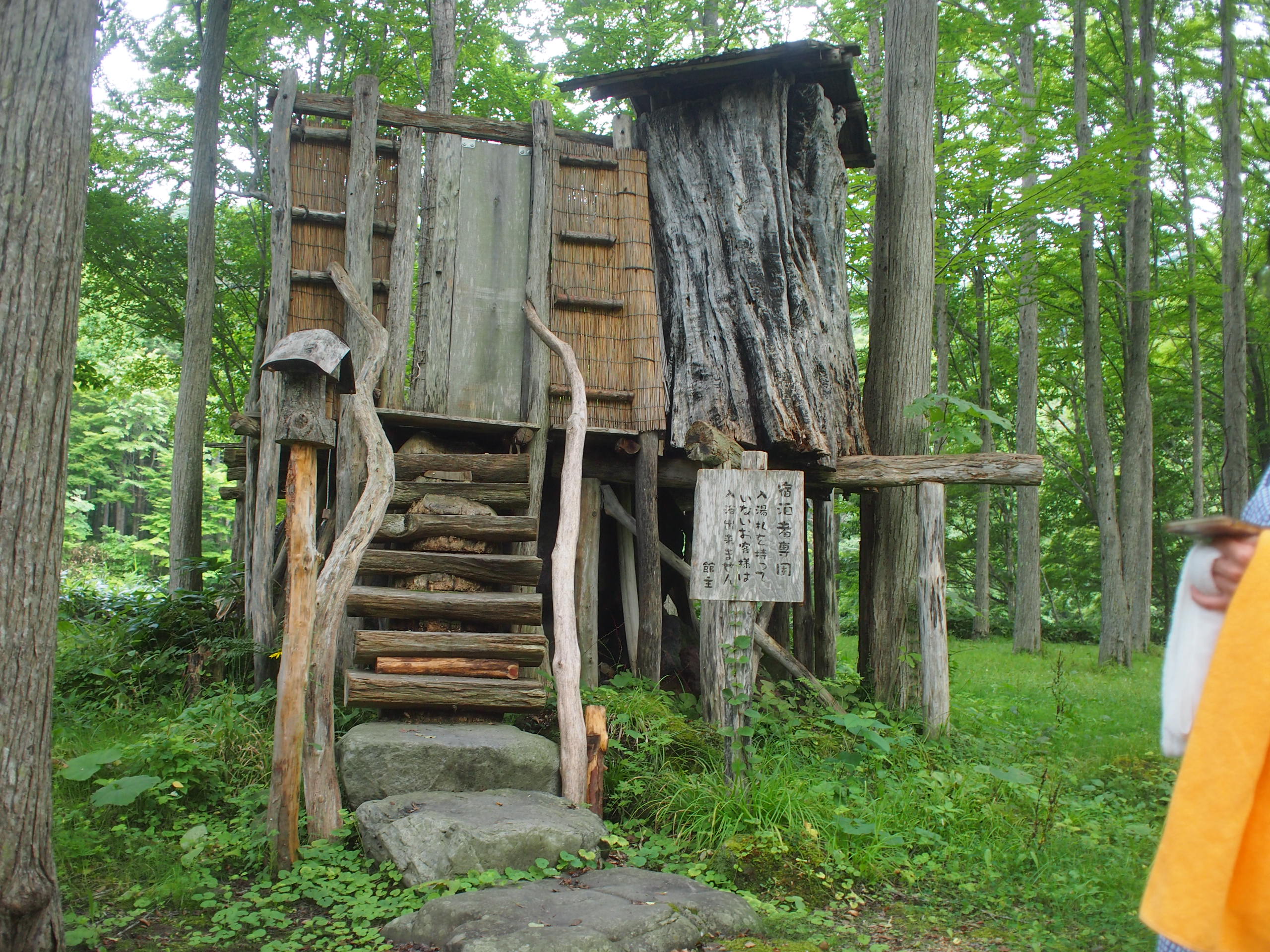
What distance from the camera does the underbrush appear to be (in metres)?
4.31

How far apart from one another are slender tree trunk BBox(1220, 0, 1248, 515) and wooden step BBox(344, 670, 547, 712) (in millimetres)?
10903

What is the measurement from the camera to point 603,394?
310 inches

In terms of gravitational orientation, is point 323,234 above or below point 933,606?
above

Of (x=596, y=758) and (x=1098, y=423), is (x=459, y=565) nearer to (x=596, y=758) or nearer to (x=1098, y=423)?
(x=596, y=758)

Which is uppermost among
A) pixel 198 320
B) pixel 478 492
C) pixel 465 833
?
pixel 198 320

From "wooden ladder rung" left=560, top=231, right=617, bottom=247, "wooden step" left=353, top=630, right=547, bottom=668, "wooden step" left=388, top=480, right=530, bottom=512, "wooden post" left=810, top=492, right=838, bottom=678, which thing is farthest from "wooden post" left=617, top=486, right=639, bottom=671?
"wooden ladder rung" left=560, top=231, right=617, bottom=247

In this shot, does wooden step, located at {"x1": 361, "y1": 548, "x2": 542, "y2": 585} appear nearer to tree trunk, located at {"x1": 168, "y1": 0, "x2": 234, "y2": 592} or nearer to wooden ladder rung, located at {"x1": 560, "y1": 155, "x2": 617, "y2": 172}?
wooden ladder rung, located at {"x1": 560, "y1": 155, "x2": 617, "y2": 172}

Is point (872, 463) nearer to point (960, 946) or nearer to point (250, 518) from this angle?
point (960, 946)

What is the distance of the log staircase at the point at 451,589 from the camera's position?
244 inches

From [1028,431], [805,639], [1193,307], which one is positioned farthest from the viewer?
[1193,307]

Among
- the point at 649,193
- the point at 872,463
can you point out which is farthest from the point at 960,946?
the point at 649,193

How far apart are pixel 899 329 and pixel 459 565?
15.7 ft

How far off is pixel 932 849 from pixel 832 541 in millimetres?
4627

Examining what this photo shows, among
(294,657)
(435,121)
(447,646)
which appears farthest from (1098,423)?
(294,657)
